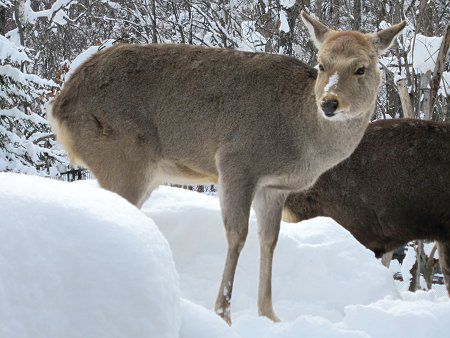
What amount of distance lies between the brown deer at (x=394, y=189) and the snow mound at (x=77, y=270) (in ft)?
16.5

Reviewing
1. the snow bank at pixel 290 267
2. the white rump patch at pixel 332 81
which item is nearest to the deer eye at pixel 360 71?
the white rump patch at pixel 332 81

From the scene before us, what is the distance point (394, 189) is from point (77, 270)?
18.1 ft

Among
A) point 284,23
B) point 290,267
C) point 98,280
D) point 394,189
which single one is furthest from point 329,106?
point 284,23

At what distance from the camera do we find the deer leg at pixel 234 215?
5496mm

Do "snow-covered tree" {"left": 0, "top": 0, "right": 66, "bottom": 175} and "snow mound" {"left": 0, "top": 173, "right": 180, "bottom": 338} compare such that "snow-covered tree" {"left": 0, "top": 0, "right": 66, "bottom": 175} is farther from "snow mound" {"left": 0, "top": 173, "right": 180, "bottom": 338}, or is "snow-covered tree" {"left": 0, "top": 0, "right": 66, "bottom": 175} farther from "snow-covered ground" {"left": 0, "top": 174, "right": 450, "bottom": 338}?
"snow mound" {"left": 0, "top": 173, "right": 180, "bottom": 338}

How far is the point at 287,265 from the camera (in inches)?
244

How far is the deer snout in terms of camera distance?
5191 mm

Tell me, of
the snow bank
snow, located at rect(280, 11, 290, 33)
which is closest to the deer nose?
the snow bank

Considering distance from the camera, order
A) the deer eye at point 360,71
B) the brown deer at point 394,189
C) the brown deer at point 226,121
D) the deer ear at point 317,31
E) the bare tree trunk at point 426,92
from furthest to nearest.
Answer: the bare tree trunk at point 426,92
the brown deer at point 394,189
the deer ear at point 317,31
the brown deer at point 226,121
the deer eye at point 360,71

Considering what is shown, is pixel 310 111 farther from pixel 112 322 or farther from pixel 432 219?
pixel 112 322

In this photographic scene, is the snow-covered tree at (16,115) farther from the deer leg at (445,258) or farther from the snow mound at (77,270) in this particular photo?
the snow mound at (77,270)

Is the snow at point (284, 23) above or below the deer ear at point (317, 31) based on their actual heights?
above

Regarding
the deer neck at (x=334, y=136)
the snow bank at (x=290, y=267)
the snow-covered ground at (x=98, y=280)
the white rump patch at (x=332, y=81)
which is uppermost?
the white rump patch at (x=332, y=81)

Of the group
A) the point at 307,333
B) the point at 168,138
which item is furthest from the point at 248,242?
the point at 307,333
